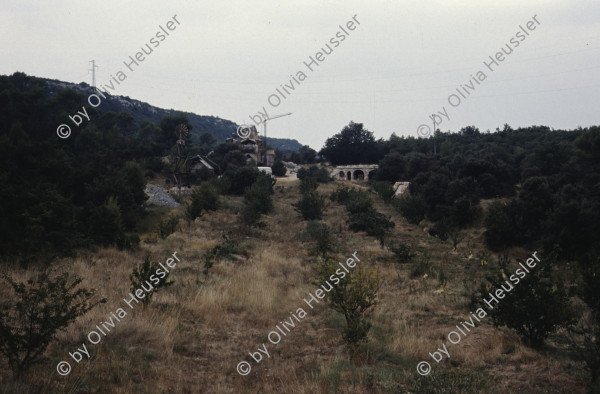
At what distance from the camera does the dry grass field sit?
599 centimetres

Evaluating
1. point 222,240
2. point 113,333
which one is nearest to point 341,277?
point 113,333

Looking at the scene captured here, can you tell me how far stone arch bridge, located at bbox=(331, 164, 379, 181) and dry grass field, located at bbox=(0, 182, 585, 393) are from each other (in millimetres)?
47596

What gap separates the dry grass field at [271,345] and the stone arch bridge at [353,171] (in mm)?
47596

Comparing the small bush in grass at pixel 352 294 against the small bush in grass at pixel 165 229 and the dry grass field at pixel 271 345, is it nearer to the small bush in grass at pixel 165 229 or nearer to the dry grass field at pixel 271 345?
the dry grass field at pixel 271 345

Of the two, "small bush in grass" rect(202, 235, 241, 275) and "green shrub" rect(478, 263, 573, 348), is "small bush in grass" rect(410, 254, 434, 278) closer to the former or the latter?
"green shrub" rect(478, 263, 573, 348)

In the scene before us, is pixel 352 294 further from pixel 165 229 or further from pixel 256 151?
pixel 256 151

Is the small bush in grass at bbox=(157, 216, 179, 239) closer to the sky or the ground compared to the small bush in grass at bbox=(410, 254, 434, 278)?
closer to the sky

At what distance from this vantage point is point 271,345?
810 centimetres

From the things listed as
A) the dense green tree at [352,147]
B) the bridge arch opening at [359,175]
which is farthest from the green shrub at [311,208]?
the dense green tree at [352,147]

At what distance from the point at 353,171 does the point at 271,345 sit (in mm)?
57873

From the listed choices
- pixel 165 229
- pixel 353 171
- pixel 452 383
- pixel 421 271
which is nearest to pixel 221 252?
pixel 165 229

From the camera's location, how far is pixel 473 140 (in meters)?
67.4

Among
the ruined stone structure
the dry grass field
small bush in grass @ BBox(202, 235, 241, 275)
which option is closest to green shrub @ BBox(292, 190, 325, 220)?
small bush in grass @ BBox(202, 235, 241, 275)

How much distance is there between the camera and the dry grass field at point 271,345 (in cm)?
599
